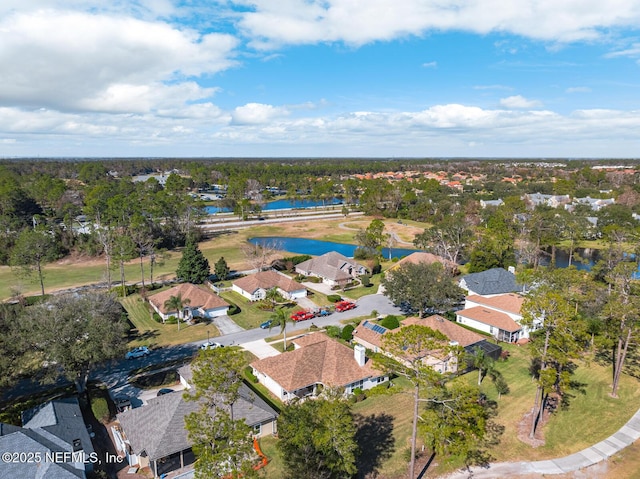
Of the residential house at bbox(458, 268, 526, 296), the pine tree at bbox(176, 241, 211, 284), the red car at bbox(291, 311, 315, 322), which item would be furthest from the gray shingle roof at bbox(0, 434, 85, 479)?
the residential house at bbox(458, 268, 526, 296)

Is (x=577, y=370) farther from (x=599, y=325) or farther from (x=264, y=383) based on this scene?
(x=264, y=383)

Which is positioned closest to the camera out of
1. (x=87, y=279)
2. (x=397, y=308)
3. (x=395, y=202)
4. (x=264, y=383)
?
(x=264, y=383)

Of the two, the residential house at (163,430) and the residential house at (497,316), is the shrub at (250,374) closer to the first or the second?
the residential house at (163,430)

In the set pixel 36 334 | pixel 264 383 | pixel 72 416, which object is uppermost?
pixel 36 334

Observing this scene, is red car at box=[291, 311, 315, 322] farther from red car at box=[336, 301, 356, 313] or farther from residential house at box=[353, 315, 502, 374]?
residential house at box=[353, 315, 502, 374]

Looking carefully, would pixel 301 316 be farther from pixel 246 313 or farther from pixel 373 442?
pixel 373 442

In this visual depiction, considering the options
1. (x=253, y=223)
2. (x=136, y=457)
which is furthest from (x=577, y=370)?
(x=253, y=223)
